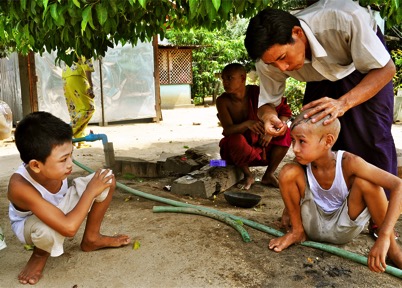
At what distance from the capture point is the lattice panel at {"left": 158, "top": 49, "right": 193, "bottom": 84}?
1527 cm

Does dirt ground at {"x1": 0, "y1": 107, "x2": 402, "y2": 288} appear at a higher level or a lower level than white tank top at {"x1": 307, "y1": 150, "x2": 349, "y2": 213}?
lower

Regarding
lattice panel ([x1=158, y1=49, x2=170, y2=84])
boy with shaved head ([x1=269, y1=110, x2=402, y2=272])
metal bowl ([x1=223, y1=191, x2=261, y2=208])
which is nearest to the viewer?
boy with shaved head ([x1=269, y1=110, x2=402, y2=272])

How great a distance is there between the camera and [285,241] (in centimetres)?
223

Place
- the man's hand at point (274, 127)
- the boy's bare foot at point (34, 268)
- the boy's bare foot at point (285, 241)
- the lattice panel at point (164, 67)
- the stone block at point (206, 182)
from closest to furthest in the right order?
the boy's bare foot at point (34, 268) → the boy's bare foot at point (285, 241) → the man's hand at point (274, 127) → the stone block at point (206, 182) → the lattice panel at point (164, 67)

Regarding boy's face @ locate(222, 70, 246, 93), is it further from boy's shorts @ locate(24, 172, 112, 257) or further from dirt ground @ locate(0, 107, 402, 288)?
boy's shorts @ locate(24, 172, 112, 257)

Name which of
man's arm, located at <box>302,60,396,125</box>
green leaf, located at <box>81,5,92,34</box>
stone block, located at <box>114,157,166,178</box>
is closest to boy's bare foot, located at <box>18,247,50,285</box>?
green leaf, located at <box>81,5,92,34</box>

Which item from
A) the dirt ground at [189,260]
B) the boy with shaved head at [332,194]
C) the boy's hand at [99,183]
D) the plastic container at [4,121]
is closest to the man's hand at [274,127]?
the boy with shaved head at [332,194]

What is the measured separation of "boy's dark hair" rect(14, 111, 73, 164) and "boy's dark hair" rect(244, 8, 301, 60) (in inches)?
43.3

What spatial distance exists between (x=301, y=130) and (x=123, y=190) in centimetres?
210

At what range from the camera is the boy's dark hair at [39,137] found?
75.9 inches

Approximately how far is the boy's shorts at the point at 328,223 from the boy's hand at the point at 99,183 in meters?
1.11

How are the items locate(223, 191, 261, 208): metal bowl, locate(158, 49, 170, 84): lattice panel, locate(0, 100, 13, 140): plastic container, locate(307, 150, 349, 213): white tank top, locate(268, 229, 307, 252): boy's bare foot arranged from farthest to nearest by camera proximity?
locate(158, 49, 170, 84): lattice panel, locate(0, 100, 13, 140): plastic container, locate(223, 191, 261, 208): metal bowl, locate(268, 229, 307, 252): boy's bare foot, locate(307, 150, 349, 213): white tank top

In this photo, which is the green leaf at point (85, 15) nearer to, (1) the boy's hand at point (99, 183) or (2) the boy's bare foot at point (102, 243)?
(1) the boy's hand at point (99, 183)

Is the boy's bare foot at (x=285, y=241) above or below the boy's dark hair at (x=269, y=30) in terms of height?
below
